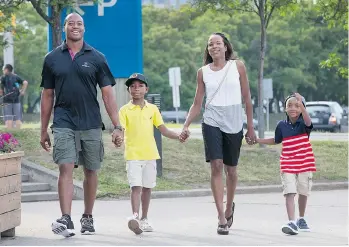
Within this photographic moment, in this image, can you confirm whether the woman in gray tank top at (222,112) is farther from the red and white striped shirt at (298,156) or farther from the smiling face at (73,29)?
the smiling face at (73,29)

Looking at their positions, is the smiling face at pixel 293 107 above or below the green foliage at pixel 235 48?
below

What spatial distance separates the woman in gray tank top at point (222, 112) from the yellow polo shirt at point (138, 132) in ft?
1.12

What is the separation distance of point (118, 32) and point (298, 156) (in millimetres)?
11617

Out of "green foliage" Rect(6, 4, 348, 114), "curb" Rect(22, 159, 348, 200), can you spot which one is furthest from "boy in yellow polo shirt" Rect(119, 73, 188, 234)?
"green foliage" Rect(6, 4, 348, 114)

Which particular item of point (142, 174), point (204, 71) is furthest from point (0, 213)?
point (204, 71)

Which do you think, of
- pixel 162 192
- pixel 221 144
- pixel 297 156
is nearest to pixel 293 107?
pixel 297 156

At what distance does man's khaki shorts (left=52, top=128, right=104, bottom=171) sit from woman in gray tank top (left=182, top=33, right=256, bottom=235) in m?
0.93

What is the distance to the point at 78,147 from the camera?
943 cm

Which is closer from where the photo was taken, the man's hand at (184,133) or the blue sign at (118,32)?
the man's hand at (184,133)

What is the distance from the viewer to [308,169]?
10.0 metres

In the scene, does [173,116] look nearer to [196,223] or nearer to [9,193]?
[196,223]

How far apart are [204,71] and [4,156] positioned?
6.82 ft

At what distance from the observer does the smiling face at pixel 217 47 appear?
9945mm

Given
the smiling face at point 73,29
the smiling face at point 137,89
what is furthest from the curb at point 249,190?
the smiling face at point 73,29
